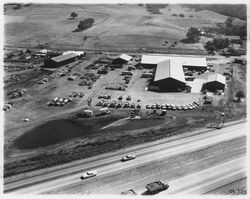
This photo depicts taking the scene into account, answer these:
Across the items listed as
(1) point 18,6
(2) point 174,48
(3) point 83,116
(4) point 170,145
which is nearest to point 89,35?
(2) point 174,48

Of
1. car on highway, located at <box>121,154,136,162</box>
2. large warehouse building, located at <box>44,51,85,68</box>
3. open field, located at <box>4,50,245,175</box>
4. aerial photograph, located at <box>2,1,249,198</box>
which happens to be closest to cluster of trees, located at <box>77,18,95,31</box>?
aerial photograph, located at <box>2,1,249,198</box>

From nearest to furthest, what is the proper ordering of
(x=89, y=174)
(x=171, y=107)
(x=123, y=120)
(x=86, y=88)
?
(x=89, y=174), (x=123, y=120), (x=171, y=107), (x=86, y=88)

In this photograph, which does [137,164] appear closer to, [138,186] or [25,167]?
[138,186]

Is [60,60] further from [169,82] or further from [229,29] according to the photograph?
[229,29]

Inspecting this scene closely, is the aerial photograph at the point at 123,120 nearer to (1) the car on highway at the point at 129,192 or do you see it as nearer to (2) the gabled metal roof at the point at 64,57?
(1) the car on highway at the point at 129,192

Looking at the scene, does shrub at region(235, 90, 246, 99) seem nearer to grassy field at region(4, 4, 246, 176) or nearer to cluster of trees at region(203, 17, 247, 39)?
grassy field at region(4, 4, 246, 176)

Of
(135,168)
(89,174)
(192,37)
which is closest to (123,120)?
(135,168)

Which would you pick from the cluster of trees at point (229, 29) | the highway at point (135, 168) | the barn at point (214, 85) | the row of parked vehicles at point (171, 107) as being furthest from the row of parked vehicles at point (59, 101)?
the cluster of trees at point (229, 29)

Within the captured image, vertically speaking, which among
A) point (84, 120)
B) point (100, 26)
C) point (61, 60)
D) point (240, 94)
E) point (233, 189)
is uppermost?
point (100, 26)
